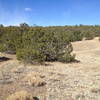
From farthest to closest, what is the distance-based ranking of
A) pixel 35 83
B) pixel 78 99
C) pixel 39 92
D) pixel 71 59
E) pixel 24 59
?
pixel 71 59, pixel 24 59, pixel 35 83, pixel 39 92, pixel 78 99

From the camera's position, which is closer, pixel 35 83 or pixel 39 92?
pixel 39 92

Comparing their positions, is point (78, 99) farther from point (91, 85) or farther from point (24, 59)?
point (24, 59)

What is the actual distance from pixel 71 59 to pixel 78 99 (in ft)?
32.4

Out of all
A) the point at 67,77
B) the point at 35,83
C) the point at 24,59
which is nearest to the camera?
the point at 35,83

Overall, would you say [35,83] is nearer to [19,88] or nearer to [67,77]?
[19,88]

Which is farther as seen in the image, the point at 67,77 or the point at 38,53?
the point at 38,53

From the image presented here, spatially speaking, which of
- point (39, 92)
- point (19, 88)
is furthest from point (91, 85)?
point (19, 88)

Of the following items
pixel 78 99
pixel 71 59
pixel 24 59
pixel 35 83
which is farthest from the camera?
pixel 71 59

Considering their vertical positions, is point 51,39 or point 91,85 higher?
point 51,39

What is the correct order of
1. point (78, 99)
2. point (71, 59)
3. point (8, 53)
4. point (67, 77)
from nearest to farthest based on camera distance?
1. point (78, 99)
2. point (67, 77)
3. point (71, 59)
4. point (8, 53)

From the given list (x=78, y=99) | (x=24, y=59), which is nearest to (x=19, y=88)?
(x=78, y=99)

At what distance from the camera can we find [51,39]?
1827 centimetres

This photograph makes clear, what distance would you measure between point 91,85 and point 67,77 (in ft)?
6.50

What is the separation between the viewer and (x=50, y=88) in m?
9.39
